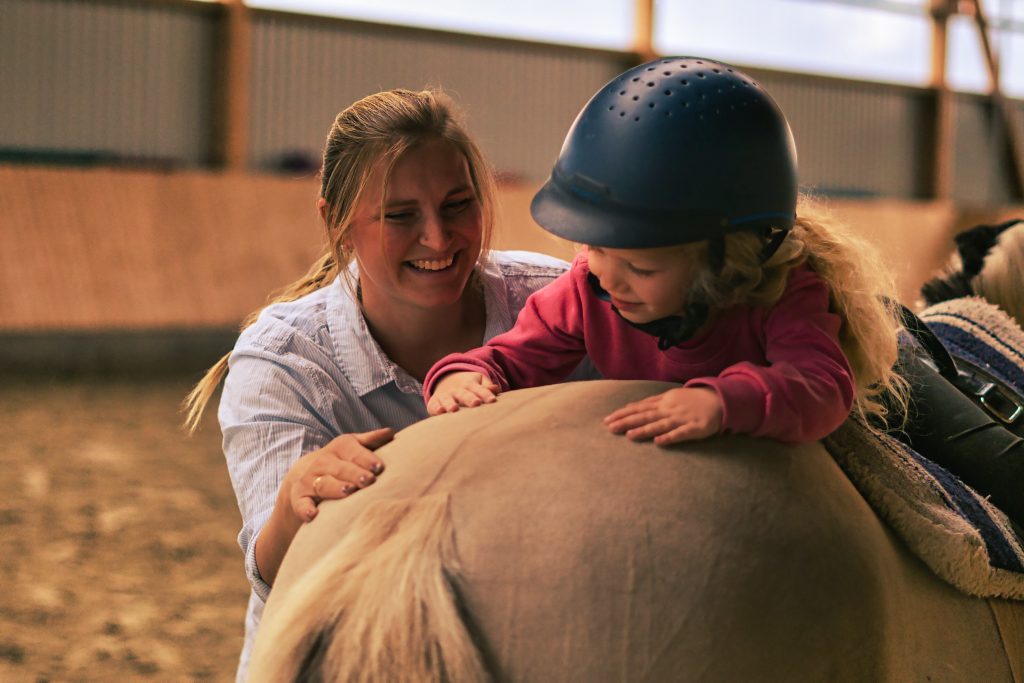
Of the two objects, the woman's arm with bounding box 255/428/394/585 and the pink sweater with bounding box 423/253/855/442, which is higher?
the pink sweater with bounding box 423/253/855/442

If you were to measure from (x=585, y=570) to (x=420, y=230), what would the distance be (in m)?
0.97

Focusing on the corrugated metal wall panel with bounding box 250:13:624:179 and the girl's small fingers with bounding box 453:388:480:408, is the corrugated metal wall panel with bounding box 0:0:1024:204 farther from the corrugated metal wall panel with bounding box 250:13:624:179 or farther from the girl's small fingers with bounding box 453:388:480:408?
the girl's small fingers with bounding box 453:388:480:408

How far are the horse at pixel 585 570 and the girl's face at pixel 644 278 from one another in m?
0.14

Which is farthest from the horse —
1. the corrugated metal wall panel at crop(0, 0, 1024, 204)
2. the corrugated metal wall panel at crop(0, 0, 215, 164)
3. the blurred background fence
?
the corrugated metal wall panel at crop(0, 0, 215, 164)

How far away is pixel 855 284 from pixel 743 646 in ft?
1.64

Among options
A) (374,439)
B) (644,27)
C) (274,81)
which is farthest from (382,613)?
(644,27)

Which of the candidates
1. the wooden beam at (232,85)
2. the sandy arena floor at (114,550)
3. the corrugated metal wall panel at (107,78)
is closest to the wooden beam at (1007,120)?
the wooden beam at (232,85)

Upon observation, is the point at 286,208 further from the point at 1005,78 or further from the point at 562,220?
the point at 1005,78

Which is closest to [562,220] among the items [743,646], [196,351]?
[743,646]

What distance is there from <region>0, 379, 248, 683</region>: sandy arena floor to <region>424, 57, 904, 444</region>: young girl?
1905 mm

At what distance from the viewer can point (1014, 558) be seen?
1.43m

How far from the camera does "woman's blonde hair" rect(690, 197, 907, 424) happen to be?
124cm

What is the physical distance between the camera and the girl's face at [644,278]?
1.25m

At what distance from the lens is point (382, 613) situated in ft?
3.40
